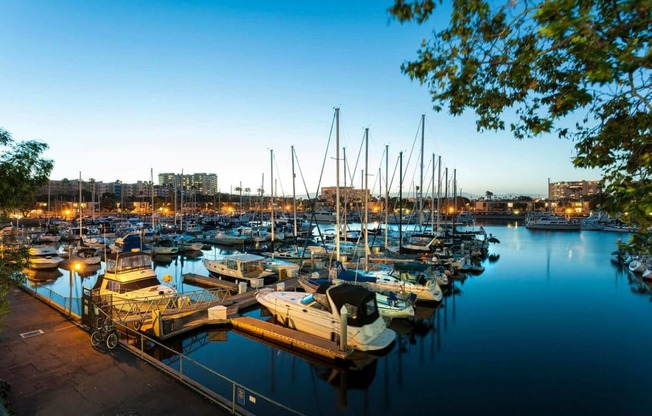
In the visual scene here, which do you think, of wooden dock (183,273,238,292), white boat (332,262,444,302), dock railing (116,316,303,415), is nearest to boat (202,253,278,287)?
wooden dock (183,273,238,292)

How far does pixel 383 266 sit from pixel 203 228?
5245cm

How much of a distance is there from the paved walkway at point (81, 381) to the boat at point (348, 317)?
25.0 ft

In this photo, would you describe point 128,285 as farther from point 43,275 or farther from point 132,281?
point 43,275

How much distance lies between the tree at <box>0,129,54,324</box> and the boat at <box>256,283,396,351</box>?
11.0 meters

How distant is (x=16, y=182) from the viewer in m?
7.05

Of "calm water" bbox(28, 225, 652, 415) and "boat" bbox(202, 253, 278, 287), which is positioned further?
"boat" bbox(202, 253, 278, 287)

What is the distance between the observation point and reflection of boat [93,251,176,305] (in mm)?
18734

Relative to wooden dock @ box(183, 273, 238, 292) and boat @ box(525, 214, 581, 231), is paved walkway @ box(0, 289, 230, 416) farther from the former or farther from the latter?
boat @ box(525, 214, 581, 231)

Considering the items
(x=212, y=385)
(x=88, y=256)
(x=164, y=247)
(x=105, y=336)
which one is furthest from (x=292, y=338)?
(x=164, y=247)

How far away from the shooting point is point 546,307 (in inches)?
1017

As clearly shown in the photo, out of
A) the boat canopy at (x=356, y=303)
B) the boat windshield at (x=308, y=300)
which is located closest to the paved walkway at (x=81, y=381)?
the boat canopy at (x=356, y=303)

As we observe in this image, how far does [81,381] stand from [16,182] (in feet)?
20.6

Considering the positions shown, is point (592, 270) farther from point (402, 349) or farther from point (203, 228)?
point (203, 228)

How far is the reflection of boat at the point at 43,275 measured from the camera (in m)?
33.8
